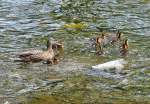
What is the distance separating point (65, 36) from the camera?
14539mm

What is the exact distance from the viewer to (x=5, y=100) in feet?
31.8

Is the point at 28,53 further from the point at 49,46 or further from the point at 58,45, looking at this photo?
the point at 58,45

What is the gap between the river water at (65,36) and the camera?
1091 centimetres

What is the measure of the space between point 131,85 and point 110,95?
72 centimetres

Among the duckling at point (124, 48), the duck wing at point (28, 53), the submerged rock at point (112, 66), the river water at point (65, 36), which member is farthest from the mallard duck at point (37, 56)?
the duckling at point (124, 48)

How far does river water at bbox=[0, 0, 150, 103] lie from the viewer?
1091 centimetres

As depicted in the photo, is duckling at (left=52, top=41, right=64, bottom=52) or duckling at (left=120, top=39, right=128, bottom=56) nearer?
duckling at (left=120, top=39, right=128, bottom=56)

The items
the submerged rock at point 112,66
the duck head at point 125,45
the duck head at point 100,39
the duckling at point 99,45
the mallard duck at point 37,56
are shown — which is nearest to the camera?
the submerged rock at point 112,66

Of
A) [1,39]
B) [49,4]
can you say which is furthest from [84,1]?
[1,39]

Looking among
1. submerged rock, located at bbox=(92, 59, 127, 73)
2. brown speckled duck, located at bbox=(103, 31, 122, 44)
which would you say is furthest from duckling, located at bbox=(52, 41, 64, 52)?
submerged rock, located at bbox=(92, 59, 127, 73)

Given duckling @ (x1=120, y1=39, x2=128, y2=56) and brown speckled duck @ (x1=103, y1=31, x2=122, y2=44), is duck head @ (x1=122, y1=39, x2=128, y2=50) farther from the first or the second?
brown speckled duck @ (x1=103, y1=31, x2=122, y2=44)

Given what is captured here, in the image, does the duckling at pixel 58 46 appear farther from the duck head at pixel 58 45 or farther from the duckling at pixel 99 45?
the duckling at pixel 99 45

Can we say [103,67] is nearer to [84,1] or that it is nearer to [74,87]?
[74,87]

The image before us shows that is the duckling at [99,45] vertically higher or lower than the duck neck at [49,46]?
lower
